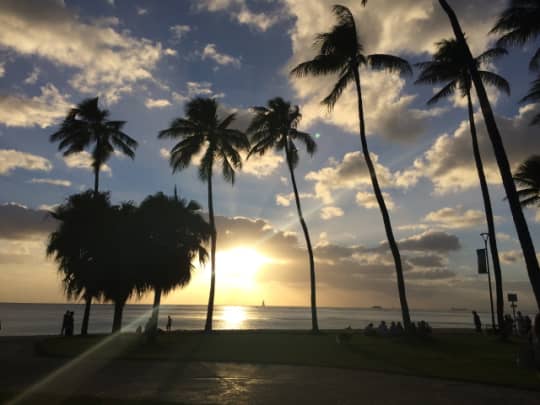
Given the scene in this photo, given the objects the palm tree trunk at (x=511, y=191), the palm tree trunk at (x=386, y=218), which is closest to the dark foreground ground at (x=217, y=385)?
the palm tree trunk at (x=511, y=191)

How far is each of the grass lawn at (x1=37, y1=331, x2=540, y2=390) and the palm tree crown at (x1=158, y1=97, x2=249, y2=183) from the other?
15641mm

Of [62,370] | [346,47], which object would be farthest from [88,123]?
[62,370]

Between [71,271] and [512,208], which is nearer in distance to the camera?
[512,208]

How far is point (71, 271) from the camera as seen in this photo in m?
28.6

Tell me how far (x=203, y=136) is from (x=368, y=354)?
22.3 metres

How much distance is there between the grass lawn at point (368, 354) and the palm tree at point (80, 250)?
7.26 metres

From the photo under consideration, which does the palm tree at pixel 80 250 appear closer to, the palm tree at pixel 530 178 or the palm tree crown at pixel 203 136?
the palm tree crown at pixel 203 136

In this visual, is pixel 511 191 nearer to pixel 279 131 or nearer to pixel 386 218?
pixel 386 218

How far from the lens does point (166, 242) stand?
28.9 metres

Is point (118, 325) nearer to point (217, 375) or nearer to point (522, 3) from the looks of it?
point (217, 375)

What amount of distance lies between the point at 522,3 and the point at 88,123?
3051 centimetres

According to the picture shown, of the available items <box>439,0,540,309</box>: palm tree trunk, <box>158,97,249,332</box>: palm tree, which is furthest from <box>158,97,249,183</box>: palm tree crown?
<box>439,0,540,309</box>: palm tree trunk

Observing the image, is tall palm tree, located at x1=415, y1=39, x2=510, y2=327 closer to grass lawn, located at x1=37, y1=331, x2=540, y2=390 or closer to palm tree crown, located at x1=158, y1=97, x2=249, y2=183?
grass lawn, located at x1=37, y1=331, x2=540, y2=390

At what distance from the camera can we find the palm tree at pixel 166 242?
28.5m
